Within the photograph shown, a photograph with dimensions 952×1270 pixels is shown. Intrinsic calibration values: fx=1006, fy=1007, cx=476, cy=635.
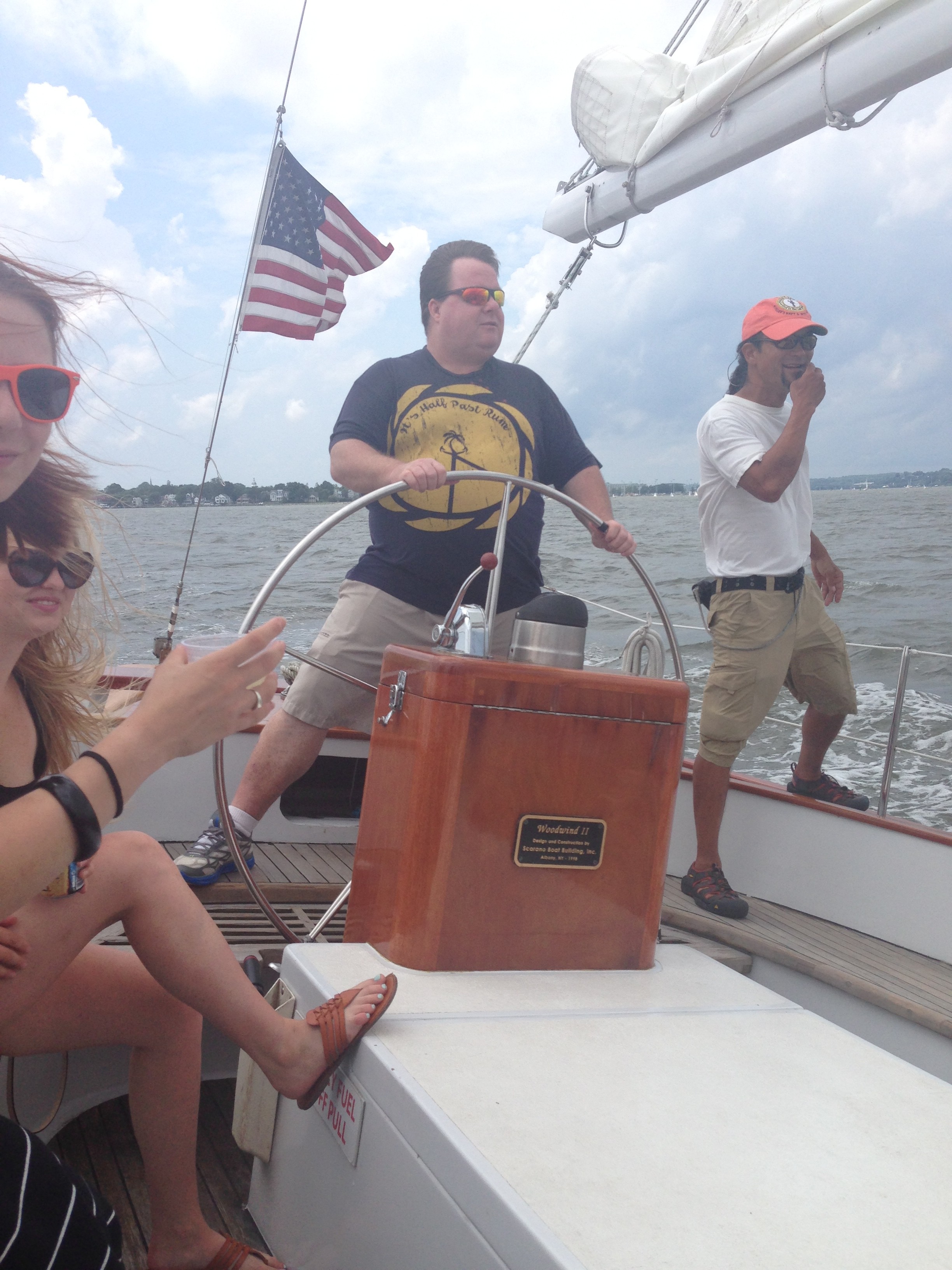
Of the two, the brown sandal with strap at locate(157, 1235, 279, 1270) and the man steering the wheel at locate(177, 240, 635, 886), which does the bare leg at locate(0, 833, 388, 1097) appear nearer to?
the brown sandal with strap at locate(157, 1235, 279, 1270)

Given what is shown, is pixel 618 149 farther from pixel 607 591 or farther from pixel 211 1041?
pixel 607 591

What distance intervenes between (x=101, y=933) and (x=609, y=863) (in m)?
0.95

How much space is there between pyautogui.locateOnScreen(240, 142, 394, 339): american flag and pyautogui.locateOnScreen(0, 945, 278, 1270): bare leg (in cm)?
370

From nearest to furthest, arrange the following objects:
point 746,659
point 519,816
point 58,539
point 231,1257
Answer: point 58,539
point 231,1257
point 519,816
point 746,659

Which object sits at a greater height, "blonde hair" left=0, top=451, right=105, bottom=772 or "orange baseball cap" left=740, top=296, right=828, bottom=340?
"orange baseball cap" left=740, top=296, right=828, bottom=340

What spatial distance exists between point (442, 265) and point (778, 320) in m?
0.87

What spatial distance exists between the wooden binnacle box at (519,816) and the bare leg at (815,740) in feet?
3.69

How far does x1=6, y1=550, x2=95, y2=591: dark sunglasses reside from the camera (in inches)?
34.5

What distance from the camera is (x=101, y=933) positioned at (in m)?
1.82

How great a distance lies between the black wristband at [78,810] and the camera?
813 mm

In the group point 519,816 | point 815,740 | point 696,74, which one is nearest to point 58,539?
point 519,816

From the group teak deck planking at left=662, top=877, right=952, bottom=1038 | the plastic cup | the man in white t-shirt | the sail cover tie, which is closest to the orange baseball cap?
the man in white t-shirt

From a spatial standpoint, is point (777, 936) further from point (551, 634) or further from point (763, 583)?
point (551, 634)

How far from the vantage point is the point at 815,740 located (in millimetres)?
2576
